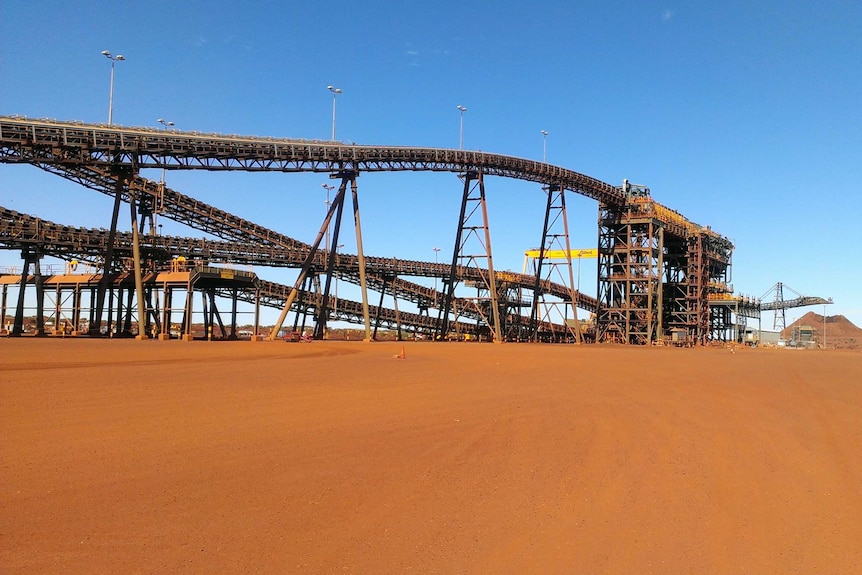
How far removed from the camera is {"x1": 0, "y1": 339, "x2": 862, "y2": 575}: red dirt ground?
5.20m

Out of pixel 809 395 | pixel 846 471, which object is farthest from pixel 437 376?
pixel 846 471

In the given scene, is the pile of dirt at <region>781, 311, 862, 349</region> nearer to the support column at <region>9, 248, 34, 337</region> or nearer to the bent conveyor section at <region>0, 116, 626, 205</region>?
the bent conveyor section at <region>0, 116, 626, 205</region>

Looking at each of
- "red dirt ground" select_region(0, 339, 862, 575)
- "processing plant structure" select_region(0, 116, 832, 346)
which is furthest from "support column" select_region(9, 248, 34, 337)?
"red dirt ground" select_region(0, 339, 862, 575)

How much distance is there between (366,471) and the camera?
24.5 feet

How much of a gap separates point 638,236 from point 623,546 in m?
64.9

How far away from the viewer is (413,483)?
707cm

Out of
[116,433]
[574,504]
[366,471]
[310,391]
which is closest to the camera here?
[574,504]

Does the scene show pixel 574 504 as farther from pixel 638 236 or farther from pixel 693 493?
pixel 638 236

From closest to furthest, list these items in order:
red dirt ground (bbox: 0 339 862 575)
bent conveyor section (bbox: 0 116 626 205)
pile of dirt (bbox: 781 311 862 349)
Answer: red dirt ground (bbox: 0 339 862 575) < bent conveyor section (bbox: 0 116 626 205) < pile of dirt (bbox: 781 311 862 349)

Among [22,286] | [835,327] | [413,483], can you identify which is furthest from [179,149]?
[835,327]

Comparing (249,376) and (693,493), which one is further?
(249,376)

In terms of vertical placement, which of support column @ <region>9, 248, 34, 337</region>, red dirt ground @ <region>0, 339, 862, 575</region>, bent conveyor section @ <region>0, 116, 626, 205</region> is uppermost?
bent conveyor section @ <region>0, 116, 626, 205</region>

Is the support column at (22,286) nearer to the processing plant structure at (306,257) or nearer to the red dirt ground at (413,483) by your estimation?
the processing plant structure at (306,257)

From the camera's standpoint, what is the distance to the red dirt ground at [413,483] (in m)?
5.20
